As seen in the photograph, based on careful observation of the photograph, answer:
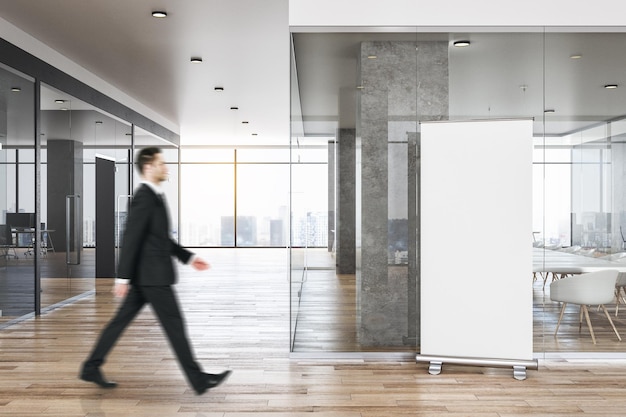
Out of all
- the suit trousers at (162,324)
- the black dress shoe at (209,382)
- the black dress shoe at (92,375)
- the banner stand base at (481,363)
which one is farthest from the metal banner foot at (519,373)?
the black dress shoe at (92,375)

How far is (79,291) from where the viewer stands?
8.36 meters

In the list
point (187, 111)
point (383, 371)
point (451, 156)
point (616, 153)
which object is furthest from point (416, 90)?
point (187, 111)

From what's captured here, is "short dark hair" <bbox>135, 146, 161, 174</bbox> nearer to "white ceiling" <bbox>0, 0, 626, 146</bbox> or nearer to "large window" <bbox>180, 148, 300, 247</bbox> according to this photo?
"white ceiling" <bbox>0, 0, 626, 146</bbox>

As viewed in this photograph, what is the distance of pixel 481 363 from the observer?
4.46 metres

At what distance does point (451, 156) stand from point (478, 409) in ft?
6.32

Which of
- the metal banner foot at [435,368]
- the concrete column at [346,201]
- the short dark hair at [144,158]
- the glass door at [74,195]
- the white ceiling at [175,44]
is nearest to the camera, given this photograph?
the short dark hair at [144,158]

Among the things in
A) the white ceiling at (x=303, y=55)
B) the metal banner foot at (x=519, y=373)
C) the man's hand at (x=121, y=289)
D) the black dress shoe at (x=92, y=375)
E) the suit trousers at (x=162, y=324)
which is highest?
the white ceiling at (x=303, y=55)

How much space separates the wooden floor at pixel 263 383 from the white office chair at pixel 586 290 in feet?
1.47

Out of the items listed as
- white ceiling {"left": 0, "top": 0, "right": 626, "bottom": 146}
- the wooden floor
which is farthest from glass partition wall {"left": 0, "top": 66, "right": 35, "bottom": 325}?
white ceiling {"left": 0, "top": 0, "right": 626, "bottom": 146}

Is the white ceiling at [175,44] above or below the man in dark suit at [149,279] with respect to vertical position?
above

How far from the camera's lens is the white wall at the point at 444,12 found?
5.00 m

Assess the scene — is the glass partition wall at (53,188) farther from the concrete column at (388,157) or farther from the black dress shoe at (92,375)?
the concrete column at (388,157)

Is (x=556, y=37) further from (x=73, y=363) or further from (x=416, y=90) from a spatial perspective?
(x=73, y=363)

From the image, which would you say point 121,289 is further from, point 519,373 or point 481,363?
point 519,373
